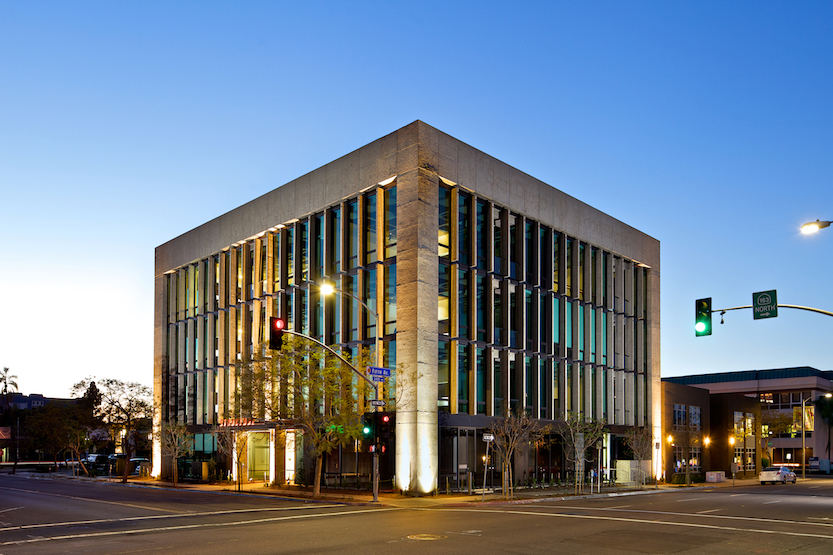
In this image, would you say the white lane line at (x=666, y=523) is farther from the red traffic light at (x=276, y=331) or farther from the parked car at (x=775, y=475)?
the parked car at (x=775, y=475)

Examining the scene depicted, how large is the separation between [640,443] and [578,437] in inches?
343

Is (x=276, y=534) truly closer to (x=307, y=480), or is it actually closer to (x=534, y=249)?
(x=307, y=480)

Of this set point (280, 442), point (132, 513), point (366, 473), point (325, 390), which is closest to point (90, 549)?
point (132, 513)

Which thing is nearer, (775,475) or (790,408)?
(775,475)

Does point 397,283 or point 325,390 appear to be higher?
point 397,283

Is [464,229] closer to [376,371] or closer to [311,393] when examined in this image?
[376,371]

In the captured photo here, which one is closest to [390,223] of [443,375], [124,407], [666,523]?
[443,375]

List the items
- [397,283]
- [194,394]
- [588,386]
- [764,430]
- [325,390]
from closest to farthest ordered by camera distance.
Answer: [325,390] < [397,283] < [588,386] < [194,394] < [764,430]

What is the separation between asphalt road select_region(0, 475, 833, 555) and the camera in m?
18.3

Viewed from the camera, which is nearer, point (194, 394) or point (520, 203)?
point (520, 203)

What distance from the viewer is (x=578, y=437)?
45.0m

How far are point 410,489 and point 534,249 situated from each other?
1762 centimetres

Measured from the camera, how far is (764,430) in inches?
3300

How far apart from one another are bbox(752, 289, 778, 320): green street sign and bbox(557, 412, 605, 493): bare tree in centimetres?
2097
